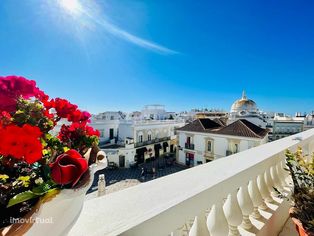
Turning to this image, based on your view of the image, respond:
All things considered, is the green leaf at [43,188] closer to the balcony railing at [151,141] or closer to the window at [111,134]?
the balcony railing at [151,141]

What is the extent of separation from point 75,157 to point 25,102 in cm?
24

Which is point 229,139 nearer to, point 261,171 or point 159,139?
point 159,139

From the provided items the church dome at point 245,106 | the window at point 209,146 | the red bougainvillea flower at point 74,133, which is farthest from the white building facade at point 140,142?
the red bougainvillea flower at point 74,133

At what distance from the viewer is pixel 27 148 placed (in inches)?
16.6

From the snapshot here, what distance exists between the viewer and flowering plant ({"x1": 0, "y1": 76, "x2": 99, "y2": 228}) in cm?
42

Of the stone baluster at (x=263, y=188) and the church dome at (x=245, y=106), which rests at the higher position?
the church dome at (x=245, y=106)

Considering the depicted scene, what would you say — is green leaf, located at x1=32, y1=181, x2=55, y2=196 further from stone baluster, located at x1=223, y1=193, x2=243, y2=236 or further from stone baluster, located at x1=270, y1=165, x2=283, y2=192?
stone baluster, located at x1=270, y1=165, x2=283, y2=192

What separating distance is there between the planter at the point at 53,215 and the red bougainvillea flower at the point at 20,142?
4.1 inches

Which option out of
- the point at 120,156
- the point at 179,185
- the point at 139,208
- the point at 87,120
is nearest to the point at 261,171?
the point at 179,185

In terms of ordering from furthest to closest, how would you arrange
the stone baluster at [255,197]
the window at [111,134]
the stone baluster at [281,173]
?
the window at [111,134] → the stone baluster at [281,173] → the stone baluster at [255,197]

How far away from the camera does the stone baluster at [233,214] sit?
→ 1.07 meters

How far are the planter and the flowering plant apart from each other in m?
0.02

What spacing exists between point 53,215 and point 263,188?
1411 mm

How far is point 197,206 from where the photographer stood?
2.55ft
